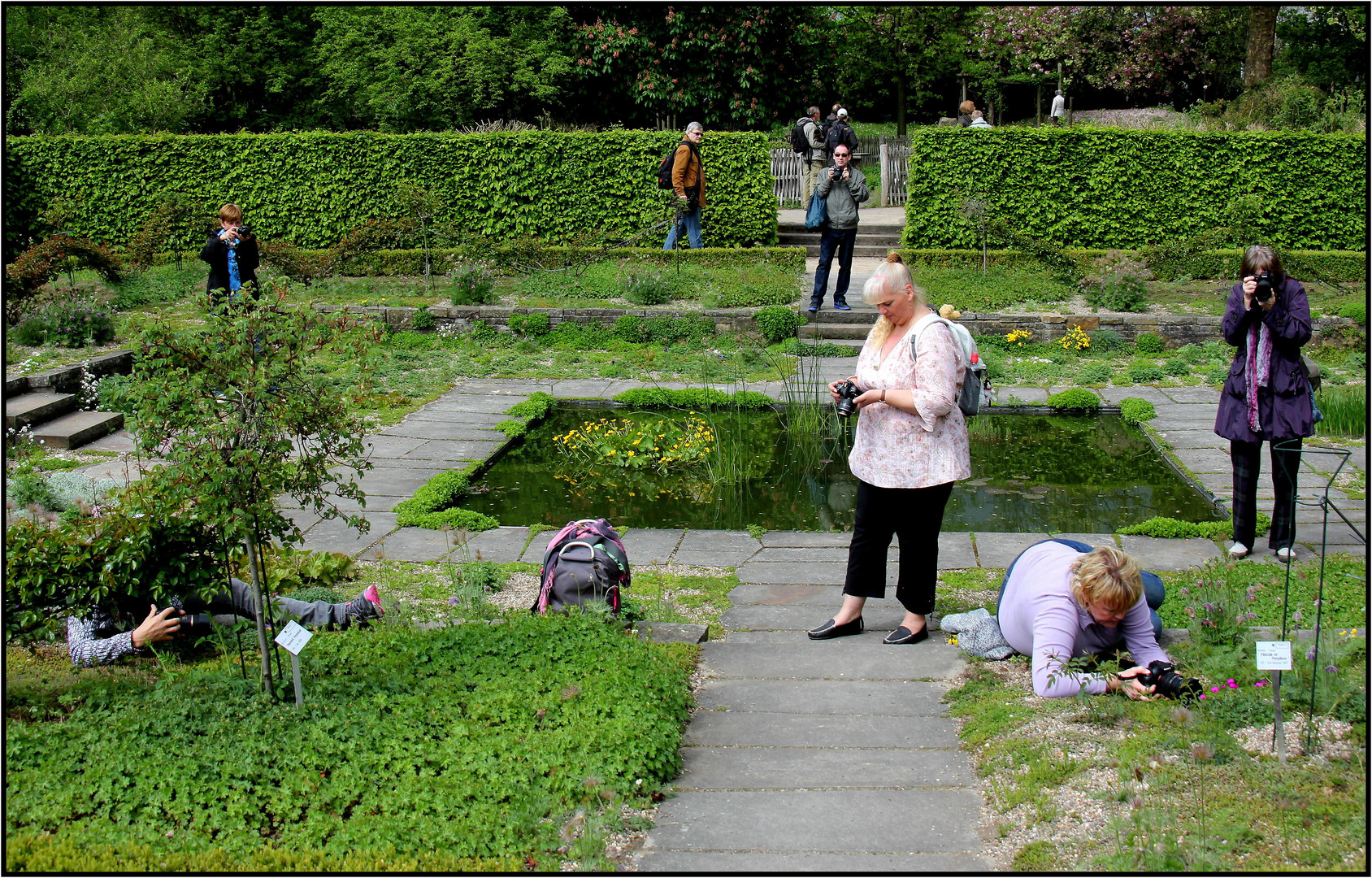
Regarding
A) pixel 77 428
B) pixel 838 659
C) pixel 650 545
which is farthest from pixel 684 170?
pixel 838 659

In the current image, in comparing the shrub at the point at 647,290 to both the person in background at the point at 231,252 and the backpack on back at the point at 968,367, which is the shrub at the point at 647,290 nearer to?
the person in background at the point at 231,252

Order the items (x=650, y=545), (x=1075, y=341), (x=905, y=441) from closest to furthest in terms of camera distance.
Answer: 1. (x=905, y=441)
2. (x=650, y=545)
3. (x=1075, y=341)

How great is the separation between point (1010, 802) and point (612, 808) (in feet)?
3.76

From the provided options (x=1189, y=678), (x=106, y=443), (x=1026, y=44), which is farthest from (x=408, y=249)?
(x=1026, y=44)

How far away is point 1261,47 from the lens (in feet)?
70.3

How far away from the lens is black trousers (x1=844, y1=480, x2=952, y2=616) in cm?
455

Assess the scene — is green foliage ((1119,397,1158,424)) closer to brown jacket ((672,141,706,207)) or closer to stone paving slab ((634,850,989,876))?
brown jacket ((672,141,706,207))

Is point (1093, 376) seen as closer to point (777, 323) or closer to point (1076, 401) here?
point (1076, 401)

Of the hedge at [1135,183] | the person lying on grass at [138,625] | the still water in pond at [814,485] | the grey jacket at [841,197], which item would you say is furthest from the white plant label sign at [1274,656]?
the hedge at [1135,183]

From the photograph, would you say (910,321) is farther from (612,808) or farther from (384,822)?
(384,822)

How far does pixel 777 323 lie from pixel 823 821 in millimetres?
9014

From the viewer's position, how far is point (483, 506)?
7199 mm

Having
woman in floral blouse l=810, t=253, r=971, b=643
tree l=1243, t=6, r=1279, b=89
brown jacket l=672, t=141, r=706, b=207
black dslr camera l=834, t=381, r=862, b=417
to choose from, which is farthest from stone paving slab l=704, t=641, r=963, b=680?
tree l=1243, t=6, r=1279, b=89

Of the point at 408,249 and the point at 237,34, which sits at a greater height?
the point at 237,34
